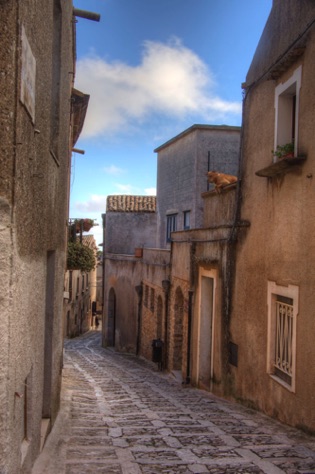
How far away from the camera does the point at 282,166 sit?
7676mm

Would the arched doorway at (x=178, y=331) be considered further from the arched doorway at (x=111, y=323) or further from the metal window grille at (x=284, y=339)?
the arched doorway at (x=111, y=323)

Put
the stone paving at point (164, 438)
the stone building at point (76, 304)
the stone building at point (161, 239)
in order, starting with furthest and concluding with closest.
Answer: the stone building at point (76, 304)
the stone building at point (161, 239)
the stone paving at point (164, 438)

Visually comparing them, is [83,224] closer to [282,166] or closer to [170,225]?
[170,225]

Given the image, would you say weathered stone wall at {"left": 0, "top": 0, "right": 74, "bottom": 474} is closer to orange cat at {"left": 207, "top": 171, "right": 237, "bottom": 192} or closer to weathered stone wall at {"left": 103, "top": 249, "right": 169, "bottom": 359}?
orange cat at {"left": 207, "top": 171, "right": 237, "bottom": 192}

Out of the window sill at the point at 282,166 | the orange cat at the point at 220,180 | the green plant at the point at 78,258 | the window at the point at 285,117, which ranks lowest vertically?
the green plant at the point at 78,258

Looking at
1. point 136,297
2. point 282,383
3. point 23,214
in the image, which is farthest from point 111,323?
point 23,214

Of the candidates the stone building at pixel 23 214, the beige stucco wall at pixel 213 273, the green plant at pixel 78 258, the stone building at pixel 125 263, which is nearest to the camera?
the stone building at pixel 23 214

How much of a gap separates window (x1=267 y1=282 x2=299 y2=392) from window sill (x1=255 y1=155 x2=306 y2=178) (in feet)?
5.62

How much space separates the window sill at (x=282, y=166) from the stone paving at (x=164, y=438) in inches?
143

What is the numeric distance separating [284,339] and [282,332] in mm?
122

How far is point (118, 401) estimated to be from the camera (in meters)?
9.55

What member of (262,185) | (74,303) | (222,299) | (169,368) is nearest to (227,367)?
(222,299)

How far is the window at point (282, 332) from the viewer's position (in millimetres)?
7469

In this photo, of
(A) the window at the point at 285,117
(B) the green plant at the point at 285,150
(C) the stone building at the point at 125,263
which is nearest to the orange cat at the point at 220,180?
(A) the window at the point at 285,117
